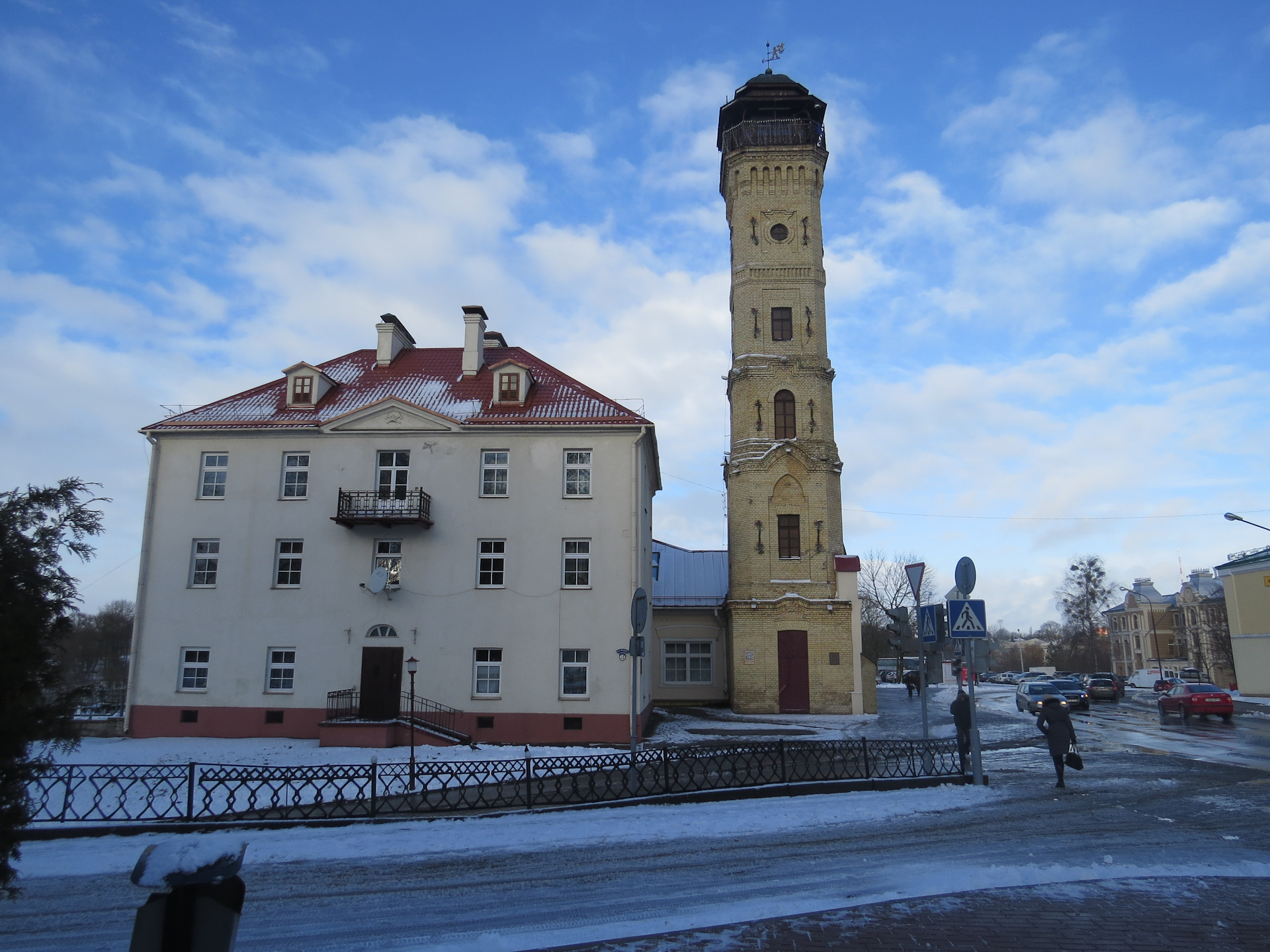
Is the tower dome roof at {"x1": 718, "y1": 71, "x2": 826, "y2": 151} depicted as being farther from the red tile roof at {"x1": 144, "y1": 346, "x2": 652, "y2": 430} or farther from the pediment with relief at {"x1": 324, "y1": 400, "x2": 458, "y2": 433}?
the pediment with relief at {"x1": 324, "y1": 400, "x2": 458, "y2": 433}

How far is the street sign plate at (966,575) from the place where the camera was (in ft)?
48.1

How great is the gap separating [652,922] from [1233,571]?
185ft

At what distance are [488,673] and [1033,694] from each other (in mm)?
27583

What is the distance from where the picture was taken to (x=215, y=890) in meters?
2.92

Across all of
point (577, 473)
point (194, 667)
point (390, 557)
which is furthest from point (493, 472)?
point (194, 667)

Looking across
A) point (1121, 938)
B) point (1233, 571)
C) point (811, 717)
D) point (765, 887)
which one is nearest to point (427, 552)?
point (811, 717)

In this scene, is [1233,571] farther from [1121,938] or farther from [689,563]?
[1121,938]

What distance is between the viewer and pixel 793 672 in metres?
31.8

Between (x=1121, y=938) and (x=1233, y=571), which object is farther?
(x=1233, y=571)

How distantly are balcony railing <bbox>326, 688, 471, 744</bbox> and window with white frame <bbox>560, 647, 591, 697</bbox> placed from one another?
3258 mm

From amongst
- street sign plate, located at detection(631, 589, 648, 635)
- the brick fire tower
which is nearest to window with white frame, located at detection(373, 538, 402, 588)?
street sign plate, located at detection(631, 589, 648, 635)

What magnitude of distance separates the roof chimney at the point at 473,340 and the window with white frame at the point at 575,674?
10.6m

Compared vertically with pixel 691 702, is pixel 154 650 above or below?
above

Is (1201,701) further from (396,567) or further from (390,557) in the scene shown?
(390,557)
